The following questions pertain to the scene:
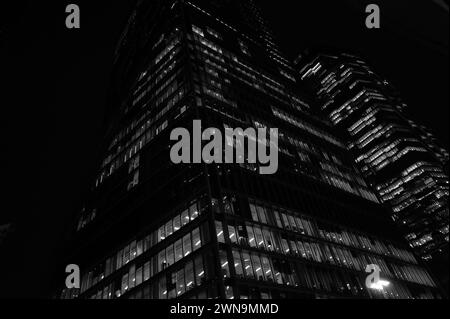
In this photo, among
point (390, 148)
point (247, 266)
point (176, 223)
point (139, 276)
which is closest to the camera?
point (247, 266)

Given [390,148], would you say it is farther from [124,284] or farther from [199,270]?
[199,270]

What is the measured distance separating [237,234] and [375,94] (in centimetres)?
13744

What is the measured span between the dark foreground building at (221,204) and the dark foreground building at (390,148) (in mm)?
45529

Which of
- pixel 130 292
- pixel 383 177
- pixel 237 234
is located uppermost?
pixel 383 177

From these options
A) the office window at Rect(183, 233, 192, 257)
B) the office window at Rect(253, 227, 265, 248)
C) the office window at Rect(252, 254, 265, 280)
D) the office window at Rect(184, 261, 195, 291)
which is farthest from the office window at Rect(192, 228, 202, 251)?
→ the office window at Rect(253, 227, 265, 248)

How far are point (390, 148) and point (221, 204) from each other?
11445 cm

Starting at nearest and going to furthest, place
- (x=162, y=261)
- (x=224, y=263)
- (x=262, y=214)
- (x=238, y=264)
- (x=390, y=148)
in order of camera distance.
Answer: (x=224, y=263)
(x=238, y=264)
(x=162, y=261)
(x=262, y=214)
(x=390, y=148)

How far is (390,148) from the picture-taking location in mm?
132625

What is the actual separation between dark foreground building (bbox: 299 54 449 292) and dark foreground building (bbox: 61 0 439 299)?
45.5 metres

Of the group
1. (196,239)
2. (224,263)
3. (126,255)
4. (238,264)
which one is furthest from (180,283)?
(126,255)
